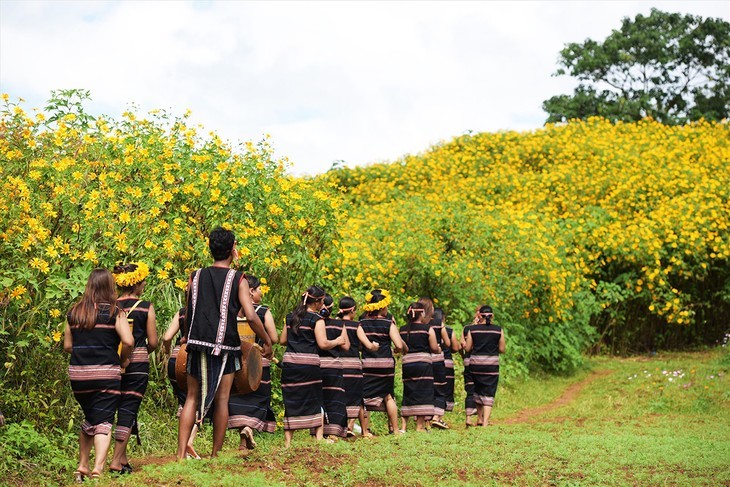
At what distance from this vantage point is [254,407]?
8945 millimetres

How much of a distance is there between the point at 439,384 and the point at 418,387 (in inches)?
24.2

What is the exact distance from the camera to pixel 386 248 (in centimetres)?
1539

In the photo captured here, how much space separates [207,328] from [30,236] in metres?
2.13

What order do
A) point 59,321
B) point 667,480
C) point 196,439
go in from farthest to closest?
point 196,439, point 59,321, point 667,480

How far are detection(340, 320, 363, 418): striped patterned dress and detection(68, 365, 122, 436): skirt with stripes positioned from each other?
359cm

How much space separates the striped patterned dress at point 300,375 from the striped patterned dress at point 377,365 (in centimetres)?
147

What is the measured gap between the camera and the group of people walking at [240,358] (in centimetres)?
676

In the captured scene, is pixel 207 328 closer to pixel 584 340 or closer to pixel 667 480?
pixel 667 480

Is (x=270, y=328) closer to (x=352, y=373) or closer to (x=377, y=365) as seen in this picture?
(x=352, y=373)

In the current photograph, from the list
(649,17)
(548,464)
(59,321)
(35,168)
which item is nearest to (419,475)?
(548,464)

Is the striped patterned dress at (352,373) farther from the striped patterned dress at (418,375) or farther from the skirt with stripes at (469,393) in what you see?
the skirt with stripes at (469,393)

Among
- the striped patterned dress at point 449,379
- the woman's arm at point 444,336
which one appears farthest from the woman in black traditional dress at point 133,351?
the striped patterned dress at point 449,379

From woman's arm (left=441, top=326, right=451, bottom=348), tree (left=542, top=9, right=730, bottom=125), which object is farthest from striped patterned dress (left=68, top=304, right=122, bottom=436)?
tree (left=542, top=9, right=730, bottom=125)

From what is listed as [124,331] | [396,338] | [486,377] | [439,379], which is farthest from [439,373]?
[124,331]
